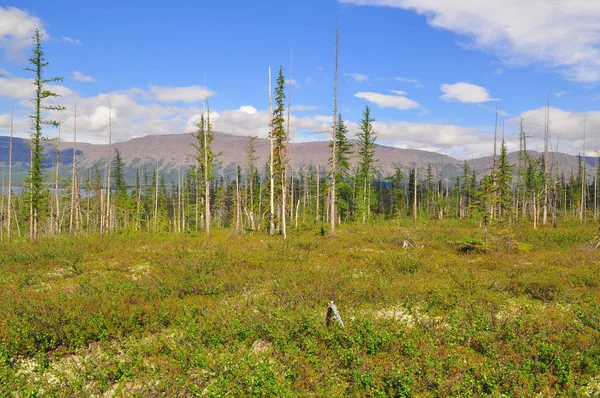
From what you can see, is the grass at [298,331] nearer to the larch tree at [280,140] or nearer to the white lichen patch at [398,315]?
the white lichen patch at [398,315]

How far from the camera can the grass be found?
5723 mm

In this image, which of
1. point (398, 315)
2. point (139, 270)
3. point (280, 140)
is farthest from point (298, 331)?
point (280, 140)

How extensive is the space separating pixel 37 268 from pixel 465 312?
16.2 m

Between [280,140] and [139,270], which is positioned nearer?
[139,270]

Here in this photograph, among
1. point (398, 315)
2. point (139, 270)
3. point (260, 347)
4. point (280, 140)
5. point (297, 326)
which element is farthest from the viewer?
point (280, 140)

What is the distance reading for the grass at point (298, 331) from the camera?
5.72 m

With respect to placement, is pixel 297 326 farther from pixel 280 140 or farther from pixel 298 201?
pixel 298 201

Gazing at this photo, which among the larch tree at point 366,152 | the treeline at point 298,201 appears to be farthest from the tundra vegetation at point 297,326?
the larch tree at point 366,152

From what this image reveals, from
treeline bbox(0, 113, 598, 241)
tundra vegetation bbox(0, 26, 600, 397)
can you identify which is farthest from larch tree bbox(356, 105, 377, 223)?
tundra vegetation bbox(0, 26, 600, 397)

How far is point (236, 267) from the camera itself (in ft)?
43.7

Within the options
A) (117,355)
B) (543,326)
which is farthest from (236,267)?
(543,326)

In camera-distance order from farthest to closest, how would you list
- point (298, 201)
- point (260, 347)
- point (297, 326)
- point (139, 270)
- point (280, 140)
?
point (298, 201) < point (280, 140) < point (139, 270) < point (297, 326) < point (260, 347)

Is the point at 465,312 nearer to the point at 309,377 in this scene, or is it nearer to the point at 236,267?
the point at 309,377

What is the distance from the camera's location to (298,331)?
25.5ft
